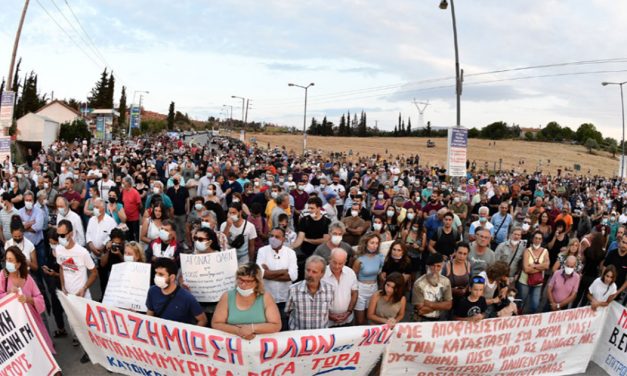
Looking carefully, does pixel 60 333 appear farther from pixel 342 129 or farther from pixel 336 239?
pixel 342 129

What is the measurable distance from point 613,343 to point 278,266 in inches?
165

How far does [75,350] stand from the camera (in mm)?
5676

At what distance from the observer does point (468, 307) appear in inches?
210

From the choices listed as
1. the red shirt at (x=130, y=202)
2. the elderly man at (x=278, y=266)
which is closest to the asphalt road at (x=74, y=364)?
the elderly man at (x=278, y=266)

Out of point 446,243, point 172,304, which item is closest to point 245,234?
point 172,304

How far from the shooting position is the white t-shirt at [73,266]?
559cm

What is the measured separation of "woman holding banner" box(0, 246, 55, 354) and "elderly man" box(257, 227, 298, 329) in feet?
7.87

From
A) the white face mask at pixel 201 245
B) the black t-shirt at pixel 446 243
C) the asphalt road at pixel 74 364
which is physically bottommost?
the asphalt road at pixel 74 364

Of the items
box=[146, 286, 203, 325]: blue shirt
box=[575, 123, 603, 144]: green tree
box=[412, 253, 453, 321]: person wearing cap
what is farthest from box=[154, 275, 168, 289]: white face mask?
box=[575, 123, 603, 144]: green tree

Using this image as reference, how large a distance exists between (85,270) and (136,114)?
6679 centimetres

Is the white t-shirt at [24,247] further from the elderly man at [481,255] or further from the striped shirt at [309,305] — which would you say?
the elderly man at [481,255]

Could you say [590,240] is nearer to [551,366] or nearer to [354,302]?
[551,366]

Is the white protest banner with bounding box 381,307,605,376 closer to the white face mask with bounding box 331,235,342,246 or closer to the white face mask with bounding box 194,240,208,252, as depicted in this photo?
the white face mask with bounding box 331,235,342,246

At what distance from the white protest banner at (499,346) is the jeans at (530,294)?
3.10 feet
